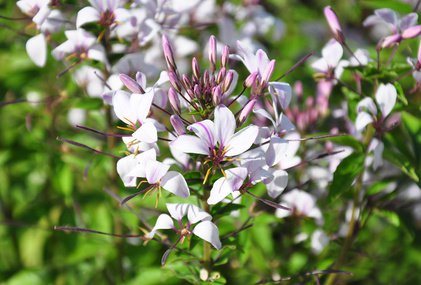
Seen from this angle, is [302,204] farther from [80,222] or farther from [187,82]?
[80,222]

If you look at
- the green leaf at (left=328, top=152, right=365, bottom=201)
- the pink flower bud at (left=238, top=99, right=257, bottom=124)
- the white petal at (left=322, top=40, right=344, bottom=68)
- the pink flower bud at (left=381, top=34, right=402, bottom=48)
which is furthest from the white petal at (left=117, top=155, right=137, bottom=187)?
the pink flower bud at (left=381, top=34, right=402, bottom=48)

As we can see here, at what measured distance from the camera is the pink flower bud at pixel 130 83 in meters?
1.52

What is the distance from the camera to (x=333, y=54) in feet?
6.22

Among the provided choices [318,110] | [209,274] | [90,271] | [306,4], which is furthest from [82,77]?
[306,4]

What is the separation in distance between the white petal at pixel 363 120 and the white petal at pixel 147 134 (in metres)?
0.71

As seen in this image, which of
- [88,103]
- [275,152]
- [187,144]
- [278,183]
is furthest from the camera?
[88,103]

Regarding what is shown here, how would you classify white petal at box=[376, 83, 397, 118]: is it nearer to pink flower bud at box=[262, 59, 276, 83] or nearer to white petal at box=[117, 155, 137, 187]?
pink flower bud at box=[262, 59, 276, 83]

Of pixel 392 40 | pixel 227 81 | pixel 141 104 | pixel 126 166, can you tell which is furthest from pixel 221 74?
pixel 392 40

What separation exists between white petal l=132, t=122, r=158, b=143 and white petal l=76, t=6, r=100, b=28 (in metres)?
0.56

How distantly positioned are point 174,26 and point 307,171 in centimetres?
85

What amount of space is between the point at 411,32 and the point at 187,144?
91 centimetres

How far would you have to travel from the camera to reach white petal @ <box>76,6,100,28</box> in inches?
71.4

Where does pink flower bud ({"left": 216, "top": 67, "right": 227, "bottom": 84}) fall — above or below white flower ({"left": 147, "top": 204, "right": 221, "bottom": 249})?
above

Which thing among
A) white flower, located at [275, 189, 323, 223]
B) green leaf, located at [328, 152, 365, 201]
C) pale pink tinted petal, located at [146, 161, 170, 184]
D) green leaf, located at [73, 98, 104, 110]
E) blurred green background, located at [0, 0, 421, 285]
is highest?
pale pink tinted petal, located at [146, 161, 170, 184]
